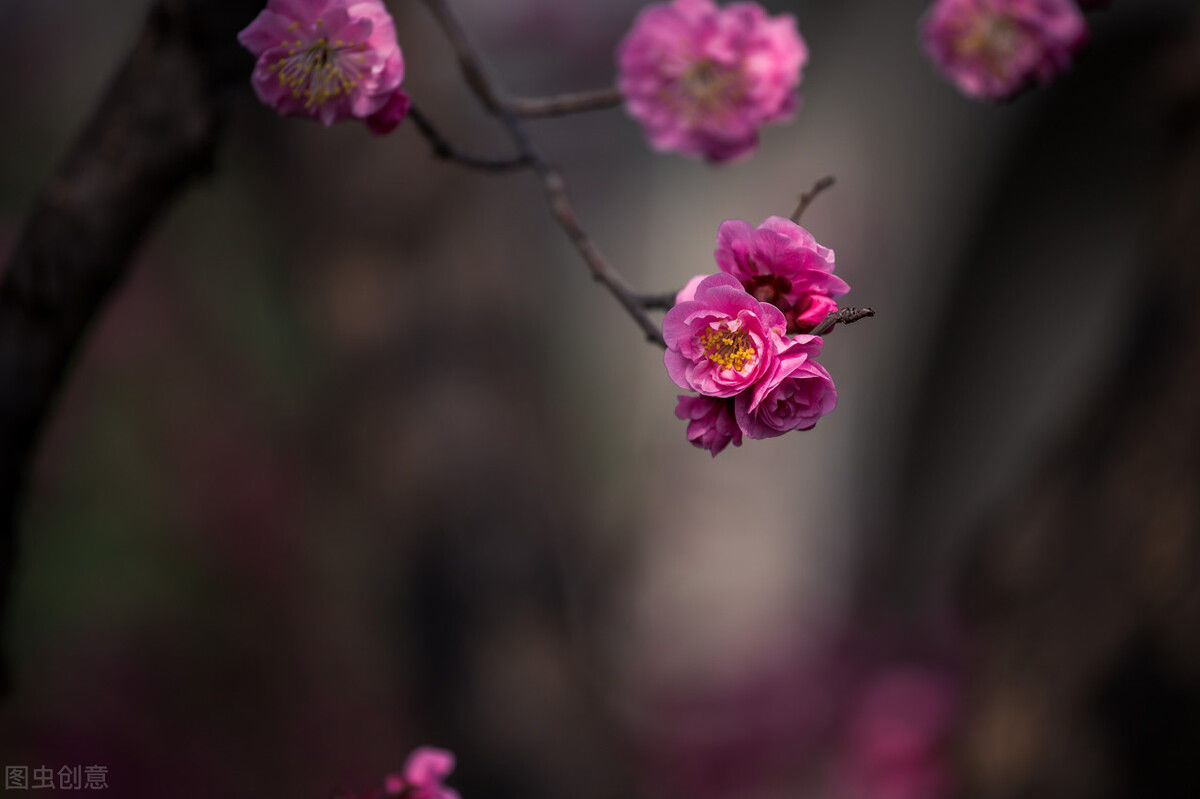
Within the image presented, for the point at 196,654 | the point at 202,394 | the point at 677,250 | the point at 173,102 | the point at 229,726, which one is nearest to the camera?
the point at 173,102

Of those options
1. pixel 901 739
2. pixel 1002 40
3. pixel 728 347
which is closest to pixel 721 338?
pixel 728 347

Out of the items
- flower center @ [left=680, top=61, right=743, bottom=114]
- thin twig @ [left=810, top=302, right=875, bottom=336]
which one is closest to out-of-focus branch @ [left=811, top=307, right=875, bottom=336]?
thin twig @ [left=810, top=302, right=875, bottom=336]

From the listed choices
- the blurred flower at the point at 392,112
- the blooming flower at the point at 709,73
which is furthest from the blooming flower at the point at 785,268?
the blooming flower at the point at 709,73

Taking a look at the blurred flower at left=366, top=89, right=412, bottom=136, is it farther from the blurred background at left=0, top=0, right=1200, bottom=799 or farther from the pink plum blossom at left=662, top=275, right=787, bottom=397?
the blurred background at left=0, top=0, right=1200, bottom=799

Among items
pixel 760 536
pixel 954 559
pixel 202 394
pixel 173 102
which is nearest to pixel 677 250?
pixel 760 536

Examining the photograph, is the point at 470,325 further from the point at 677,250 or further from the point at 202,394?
the point at 677,250

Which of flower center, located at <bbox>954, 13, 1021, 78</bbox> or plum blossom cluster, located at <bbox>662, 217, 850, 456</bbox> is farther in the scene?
flower center, located at <bbox>954, 13, 1021, 78</bbox>
